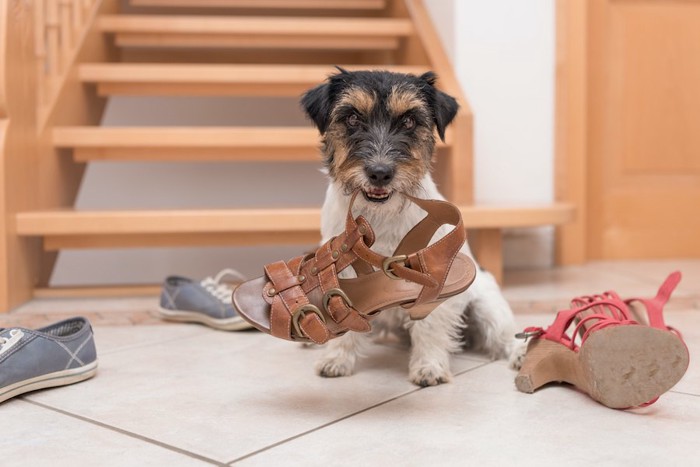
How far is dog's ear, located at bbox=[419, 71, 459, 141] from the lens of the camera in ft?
6.42

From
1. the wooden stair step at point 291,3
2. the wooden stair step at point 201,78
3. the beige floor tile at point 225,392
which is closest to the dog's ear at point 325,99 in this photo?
the beige floor tile at point 225,392

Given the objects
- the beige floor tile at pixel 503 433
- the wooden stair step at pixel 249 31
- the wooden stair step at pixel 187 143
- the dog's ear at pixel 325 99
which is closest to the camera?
the beige floor tile at pixel 503 433

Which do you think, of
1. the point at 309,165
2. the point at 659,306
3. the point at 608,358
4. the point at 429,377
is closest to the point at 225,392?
the point at 429,377

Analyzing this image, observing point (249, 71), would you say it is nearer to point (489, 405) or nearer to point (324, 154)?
point (324, 154)

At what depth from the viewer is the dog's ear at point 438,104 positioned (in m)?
1.96

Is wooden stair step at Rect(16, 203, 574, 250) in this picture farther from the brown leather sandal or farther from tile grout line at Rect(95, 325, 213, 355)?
the brown leather sandal

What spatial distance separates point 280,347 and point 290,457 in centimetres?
91

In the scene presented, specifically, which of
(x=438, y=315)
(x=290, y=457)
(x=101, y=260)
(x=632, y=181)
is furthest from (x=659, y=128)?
(x=101, y=260)

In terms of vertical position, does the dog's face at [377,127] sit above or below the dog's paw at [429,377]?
above

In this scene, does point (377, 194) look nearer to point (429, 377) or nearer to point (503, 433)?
point (429, 377)

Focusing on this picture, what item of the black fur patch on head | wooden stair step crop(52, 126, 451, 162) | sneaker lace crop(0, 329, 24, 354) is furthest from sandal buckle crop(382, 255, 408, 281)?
wooden stair step crop(52, 126, 451, 162)

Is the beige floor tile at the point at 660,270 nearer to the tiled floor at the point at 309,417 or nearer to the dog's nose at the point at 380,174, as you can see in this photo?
the tiled floor at the point at 309,417

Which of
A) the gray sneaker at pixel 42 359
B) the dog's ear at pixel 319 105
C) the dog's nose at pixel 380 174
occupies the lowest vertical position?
the gray sneaker at pixel 42 359

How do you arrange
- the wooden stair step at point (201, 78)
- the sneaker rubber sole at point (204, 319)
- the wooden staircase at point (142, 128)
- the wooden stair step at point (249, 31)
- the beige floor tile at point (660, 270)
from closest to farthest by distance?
the sneaker rubber sole at point (204, 319)
the wooden staircase at point (142, 128)
the beige floor tile at point (660, 270)
the wooden stair step at point (201, 78)
the wooden stair step at point (249, 31)
